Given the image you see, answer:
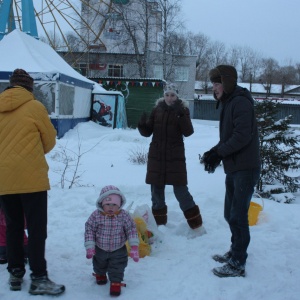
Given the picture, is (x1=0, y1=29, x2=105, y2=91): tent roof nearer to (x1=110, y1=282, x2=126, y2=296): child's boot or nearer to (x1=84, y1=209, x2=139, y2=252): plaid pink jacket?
(x1=84, y1=209, x2=139, y2=252): plaid pink jacket

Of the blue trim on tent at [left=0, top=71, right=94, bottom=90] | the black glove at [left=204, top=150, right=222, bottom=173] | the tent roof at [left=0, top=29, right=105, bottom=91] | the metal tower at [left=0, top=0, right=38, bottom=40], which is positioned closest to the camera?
the black glove at [left=204, top=150, right=222, bottom=173]

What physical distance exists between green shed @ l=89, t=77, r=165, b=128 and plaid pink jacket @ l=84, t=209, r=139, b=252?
1737 centimetres

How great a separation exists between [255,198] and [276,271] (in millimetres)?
2342

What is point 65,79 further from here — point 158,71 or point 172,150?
point 158,71

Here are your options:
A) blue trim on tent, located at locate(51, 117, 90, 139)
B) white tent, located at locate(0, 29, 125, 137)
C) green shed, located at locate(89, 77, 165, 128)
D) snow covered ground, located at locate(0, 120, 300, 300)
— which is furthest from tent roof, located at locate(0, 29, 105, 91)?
snow covered ground, located at locate(0, 120, 300, 300)

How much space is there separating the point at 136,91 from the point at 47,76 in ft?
26.7

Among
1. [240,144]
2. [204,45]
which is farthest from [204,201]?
[204,45]

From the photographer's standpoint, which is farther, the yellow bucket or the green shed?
the green shed

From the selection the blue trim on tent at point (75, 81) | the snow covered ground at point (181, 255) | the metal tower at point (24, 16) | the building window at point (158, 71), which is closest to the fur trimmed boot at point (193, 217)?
the snow covered ground at point (181, 255)

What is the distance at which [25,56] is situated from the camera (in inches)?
529

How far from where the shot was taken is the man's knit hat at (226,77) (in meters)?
3.25

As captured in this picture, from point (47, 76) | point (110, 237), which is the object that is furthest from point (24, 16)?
point (110, 237)

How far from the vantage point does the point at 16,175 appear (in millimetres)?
2727

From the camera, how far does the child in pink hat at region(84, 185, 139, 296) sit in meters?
2.93
